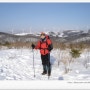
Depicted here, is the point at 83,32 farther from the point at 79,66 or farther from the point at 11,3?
the point at 11,3

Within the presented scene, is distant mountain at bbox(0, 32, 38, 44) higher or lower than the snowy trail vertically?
higher

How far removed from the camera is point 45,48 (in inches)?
291

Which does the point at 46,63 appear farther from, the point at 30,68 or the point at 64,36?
the point at 64,36

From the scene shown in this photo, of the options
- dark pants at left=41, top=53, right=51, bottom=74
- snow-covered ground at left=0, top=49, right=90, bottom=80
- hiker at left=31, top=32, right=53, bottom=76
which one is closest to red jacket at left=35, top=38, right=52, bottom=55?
hiker at left=31, top=32, right=53, bottom=76

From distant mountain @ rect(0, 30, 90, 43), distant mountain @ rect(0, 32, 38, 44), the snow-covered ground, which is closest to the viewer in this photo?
the snow-covered ground

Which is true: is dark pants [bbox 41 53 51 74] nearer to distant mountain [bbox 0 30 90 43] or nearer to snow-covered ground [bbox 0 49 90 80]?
snow-covered ground [bbox 0 49 90 80]

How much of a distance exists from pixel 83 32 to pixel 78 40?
0.71 m

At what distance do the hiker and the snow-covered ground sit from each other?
0.16 m

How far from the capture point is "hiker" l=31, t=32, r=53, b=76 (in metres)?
7.25

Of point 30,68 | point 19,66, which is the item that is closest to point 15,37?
point 19,66

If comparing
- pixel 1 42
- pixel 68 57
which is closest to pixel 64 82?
pixel 68 57

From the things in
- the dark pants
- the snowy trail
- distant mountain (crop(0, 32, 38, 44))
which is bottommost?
the snowy trail

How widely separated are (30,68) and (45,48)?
805mm

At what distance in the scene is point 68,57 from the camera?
826 centimetres
